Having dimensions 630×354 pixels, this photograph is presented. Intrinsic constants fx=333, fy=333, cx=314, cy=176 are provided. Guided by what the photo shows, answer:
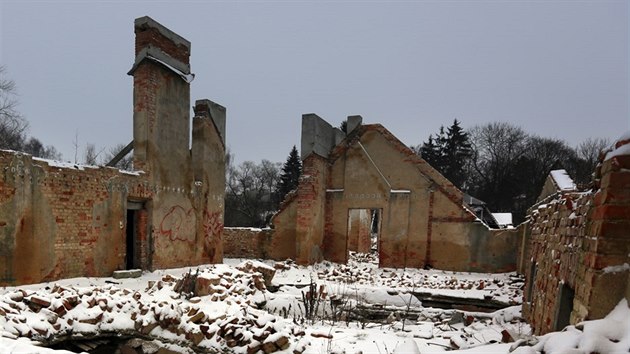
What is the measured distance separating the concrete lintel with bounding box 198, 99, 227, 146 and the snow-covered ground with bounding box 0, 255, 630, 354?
6.48 m

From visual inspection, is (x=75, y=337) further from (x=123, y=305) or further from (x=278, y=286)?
(x=278, y=286)

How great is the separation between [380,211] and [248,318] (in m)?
9.77

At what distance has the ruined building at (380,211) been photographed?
13414 mm

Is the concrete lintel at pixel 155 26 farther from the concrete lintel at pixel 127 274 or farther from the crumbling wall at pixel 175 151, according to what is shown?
the concrete lintel at pixel 127 274

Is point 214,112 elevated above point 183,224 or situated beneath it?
elevated above

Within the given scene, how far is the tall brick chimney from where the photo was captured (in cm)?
1038

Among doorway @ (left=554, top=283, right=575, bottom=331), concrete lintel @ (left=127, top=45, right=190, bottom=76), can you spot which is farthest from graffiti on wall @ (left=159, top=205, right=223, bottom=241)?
doorway @ (left=554, top=283, right=575, bottom=331)

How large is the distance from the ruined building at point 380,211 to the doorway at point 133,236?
6074 mm

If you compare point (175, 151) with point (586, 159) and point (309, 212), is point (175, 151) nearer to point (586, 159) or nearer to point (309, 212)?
point (309, 212)

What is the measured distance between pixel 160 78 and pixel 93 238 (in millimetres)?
5327

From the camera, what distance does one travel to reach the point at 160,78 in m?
10.9

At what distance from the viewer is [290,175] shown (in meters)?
41.4

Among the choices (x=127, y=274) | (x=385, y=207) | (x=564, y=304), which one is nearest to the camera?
(x=564, y=304)

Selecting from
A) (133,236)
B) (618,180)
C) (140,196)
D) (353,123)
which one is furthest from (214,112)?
(618,180)
